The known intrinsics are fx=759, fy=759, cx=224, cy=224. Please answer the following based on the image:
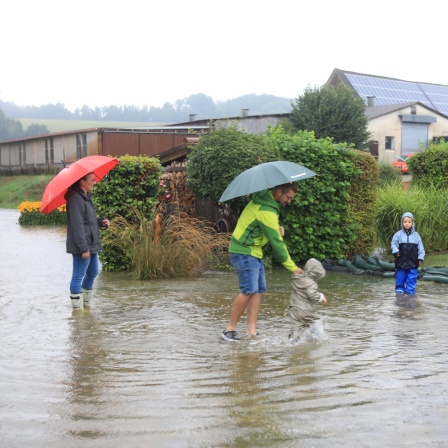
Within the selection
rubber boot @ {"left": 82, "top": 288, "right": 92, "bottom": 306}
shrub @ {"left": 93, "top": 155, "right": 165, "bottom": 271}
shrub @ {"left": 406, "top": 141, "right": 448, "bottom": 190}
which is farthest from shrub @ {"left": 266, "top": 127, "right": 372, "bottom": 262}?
rubber boot @ {"left": 82, "top": 288, "right": 92, "bottom": 306}

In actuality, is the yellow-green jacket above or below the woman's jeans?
above

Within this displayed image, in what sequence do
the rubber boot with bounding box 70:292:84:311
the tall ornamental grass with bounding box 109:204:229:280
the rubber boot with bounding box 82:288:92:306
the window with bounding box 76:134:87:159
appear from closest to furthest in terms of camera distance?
the rubber boot with bounding box 70:292:84:311
the rubber boot with bounding box 82:288:92:306
the tall ornamental grass with bounding box 109:204:229:280
the window with bounding box 76:134:87:159

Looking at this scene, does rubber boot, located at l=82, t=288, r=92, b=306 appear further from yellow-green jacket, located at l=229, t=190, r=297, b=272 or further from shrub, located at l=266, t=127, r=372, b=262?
shrub, located at l=266, t=127, r=372, b=262

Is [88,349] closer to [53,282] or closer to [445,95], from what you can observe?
[53,282]

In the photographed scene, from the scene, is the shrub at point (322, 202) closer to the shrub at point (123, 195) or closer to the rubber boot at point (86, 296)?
the shrub at point (123, 195)

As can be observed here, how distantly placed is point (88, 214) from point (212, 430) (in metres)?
5.29

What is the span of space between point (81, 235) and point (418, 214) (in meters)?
7.89

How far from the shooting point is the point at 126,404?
5418 mm

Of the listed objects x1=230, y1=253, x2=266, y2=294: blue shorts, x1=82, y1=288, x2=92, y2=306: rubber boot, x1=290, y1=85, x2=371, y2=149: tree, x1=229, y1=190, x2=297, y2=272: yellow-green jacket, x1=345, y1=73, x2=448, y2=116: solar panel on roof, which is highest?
x1=345, y1=73, x2=448, y2=116: solar panel on roof

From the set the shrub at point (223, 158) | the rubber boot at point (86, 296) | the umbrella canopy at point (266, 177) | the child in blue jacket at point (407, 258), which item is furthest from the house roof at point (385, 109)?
the umbrella canopy at point (266, 177)

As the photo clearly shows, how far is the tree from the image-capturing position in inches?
1917

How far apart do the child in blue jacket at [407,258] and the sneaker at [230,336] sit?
13.0 feet

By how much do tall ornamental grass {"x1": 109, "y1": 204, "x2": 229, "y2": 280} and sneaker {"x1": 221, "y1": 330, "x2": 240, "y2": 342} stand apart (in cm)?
487

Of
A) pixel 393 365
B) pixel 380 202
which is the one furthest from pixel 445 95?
pixel 393 365
